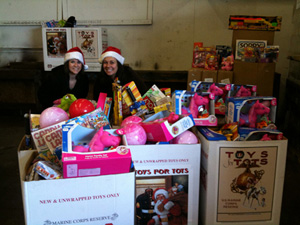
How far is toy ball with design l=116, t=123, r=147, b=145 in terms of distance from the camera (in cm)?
132

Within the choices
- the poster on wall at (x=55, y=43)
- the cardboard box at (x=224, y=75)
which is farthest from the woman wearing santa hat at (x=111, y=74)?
the poster on wall at (x=55, y=43)

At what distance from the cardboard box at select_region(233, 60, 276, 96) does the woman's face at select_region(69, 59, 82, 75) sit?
1815 mm

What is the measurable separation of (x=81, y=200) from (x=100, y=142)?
262 millimetres

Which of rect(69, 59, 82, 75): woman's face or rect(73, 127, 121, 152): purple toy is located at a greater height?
rect(69, 59, 82, 75): woman's face

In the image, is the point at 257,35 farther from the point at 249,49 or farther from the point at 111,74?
the point at 111,74

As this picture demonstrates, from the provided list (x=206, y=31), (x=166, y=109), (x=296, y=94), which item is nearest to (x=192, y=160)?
(x=166, y=109)

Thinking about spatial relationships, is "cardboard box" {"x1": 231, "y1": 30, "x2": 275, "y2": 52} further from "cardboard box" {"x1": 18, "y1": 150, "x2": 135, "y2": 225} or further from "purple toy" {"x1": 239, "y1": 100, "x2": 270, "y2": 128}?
"cardboard box" {"x1": 18, "y1": 150, "x2": 135, "y2": 225}

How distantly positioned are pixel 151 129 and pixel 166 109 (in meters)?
0.35

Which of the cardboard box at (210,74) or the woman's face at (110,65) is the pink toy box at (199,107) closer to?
the woman's face at (110,65)

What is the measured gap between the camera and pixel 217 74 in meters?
3.42

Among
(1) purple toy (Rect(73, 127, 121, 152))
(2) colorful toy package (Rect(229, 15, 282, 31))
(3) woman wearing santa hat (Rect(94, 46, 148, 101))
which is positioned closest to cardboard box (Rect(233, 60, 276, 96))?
(2) colorful toy package (Rect(229, 15, 282, 31))

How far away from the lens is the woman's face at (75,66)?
266 cm

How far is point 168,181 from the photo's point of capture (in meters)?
1.39

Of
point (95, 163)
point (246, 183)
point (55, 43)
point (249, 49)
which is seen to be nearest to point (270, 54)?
point (249, 49)
